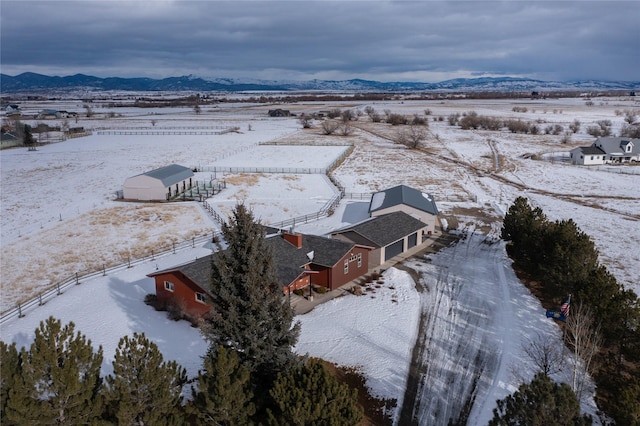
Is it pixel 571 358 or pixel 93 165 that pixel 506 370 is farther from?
pixel 93 165

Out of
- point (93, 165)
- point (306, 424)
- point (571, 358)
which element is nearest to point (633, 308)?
point (571, 358)

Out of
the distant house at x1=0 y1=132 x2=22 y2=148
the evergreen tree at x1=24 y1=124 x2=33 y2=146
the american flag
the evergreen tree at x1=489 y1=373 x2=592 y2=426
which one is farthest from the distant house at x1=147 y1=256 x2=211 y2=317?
the distant house at x1=0 y1=132 x2=22 y2=148

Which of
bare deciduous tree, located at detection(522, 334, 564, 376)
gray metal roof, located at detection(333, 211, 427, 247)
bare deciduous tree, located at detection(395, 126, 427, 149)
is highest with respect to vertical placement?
bare deciduous tree, located at detection(395, 126, 427, 149)

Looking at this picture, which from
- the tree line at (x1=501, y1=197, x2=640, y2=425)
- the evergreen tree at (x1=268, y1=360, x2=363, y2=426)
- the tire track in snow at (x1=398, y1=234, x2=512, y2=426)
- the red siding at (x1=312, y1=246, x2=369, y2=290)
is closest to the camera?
the evergreen tree at (x1=268, y1=360, x2=363, y2=426)

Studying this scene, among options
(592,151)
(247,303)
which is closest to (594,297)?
(247,303)

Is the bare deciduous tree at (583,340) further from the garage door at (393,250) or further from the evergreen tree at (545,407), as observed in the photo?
the garage door at (393,250)

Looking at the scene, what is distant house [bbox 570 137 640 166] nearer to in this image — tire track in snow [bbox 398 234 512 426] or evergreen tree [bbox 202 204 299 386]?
tire track in snow [bbox 398 234 512 426]

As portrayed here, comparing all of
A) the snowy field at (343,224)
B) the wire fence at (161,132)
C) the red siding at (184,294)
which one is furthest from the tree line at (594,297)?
the wire fence at (161,132)
